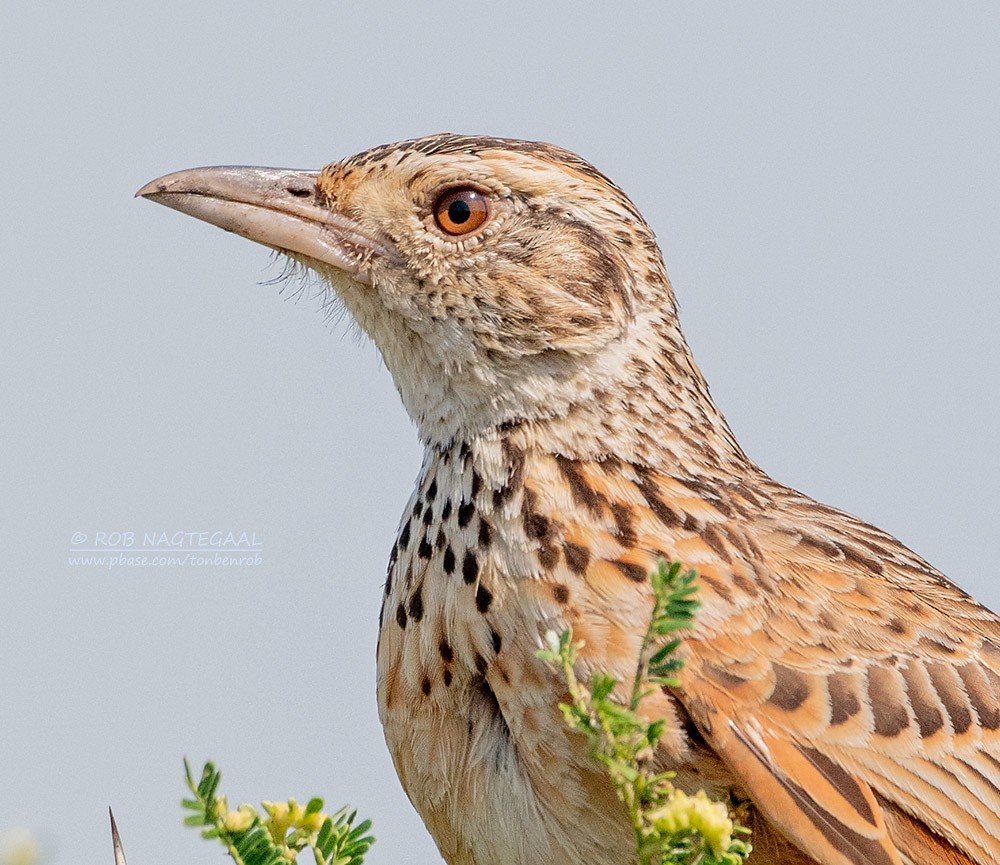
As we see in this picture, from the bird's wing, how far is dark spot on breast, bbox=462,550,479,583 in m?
0.76

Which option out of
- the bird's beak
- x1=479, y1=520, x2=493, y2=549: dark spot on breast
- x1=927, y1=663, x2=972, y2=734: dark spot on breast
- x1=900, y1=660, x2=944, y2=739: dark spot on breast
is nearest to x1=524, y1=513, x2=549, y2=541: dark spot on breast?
x1=479, y1=520, x2=493, y2=549: dark spot on breast

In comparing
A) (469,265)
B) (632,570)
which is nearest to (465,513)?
(632,570)

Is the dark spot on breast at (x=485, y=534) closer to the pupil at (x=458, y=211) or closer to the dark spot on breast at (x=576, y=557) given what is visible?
the dark spot on breast at (x=576, y=557)

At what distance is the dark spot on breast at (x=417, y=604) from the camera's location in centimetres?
508

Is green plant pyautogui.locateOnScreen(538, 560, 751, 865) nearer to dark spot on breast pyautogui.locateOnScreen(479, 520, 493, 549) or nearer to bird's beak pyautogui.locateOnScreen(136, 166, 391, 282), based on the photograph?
→ dark spot on breast pyautogui.locateOnScreen(479, 520, 493, 549)

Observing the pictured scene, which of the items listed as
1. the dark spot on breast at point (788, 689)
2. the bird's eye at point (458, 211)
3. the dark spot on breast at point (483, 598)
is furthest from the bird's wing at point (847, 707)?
the bird's eye at point (458, 211)

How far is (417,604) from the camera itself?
5117mm

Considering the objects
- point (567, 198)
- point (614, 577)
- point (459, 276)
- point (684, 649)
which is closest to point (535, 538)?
point (614, 577)

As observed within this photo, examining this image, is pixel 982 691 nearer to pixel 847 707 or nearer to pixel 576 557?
pixel 847 707

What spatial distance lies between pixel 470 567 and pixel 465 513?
243 mm

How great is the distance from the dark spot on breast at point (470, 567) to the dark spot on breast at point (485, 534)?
49 millimetres

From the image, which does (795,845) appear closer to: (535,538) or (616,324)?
(535,538)

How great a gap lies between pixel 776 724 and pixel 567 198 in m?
2.10

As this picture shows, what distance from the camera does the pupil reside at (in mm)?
5453
